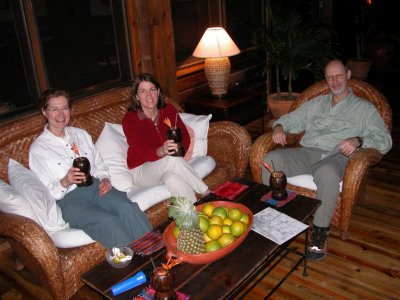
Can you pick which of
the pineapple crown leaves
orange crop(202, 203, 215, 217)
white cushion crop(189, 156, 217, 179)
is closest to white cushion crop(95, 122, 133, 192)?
white cushion crop(189, 156, 217, 179)

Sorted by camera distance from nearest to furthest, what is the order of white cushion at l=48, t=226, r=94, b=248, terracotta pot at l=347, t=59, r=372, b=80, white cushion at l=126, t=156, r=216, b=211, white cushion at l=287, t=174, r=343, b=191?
1. white cushion at l=48, t=226, r=94, b=248
2. white cushion at l=126, t=156, r=216, b=211
3. white cushion at l=287, t=174, r=343, b=191
4. terracotta pot at l=347, t=59, r=372, b=80

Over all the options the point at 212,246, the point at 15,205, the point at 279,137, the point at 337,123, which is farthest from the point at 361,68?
the point at 15,205

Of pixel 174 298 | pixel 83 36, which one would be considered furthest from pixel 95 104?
pixel 83 36

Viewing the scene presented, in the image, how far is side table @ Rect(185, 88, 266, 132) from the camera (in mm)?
3775

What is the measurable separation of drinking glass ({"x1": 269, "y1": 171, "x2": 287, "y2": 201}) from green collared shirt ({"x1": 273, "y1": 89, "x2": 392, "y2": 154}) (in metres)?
0.74

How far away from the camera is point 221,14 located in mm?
4656

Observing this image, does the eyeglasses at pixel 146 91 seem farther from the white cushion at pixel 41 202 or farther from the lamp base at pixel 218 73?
the lamp base at pixel 218 73

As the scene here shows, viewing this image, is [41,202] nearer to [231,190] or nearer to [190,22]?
[231,190]

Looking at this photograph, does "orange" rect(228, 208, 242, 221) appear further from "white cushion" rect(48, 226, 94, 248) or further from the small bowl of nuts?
"white cushion" rect(48, 226, 94, 248)

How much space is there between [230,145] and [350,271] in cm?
126

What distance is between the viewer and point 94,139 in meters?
2.95

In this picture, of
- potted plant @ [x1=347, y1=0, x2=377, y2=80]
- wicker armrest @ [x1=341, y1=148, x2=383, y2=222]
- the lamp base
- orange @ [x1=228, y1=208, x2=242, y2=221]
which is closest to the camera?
orange @ [x1=228, y1=208, x2=242, y2=221]

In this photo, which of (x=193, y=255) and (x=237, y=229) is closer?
(x=193, y=255)

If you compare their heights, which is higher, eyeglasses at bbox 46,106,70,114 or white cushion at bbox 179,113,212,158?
eyeglasses at bbox 46,106,70,114
